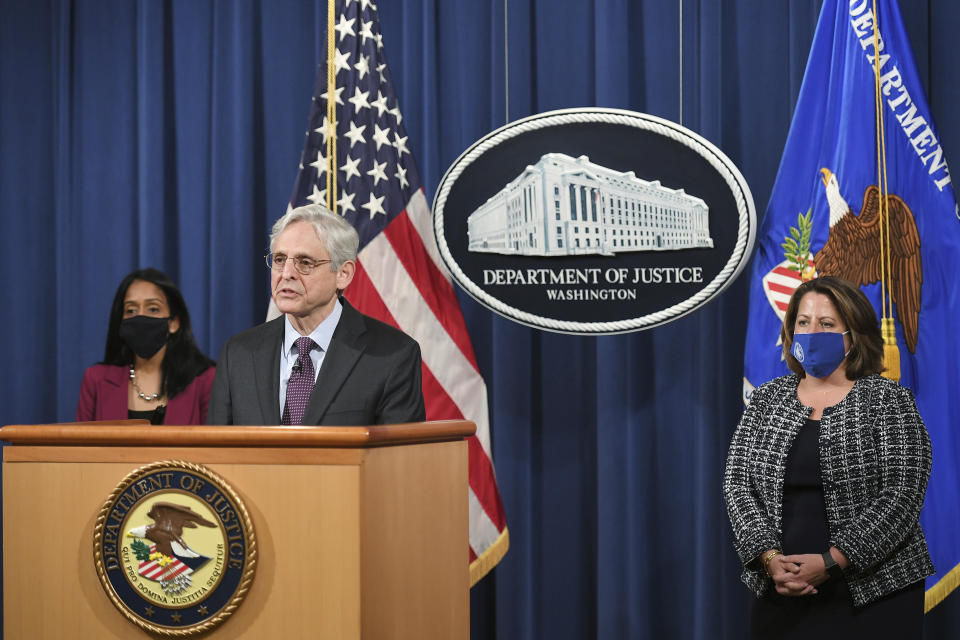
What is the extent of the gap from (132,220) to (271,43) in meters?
0.96

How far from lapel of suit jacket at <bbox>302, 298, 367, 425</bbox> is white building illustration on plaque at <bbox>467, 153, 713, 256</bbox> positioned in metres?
1.47

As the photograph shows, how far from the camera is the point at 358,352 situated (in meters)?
1.98

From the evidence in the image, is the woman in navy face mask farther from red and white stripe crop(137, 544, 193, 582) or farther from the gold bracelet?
red and white stripe crop(137, 544, 193, 582)

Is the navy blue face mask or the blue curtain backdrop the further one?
the blue curtain backdrop

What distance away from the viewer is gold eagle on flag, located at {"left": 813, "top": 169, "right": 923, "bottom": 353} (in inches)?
122

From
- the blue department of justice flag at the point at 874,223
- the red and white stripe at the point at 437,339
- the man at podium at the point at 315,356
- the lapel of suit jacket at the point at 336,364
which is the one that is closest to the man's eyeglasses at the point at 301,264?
the man at podium at the point at 315,356

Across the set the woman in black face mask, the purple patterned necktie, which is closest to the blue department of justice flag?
the purple patterned necktie

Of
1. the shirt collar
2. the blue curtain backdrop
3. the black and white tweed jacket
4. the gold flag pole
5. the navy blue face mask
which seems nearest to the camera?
the shirt collar

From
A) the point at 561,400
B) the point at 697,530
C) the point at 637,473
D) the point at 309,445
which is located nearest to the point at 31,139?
the point at 561,400

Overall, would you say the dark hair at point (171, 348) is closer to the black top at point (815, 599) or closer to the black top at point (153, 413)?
the black top at point (153, 413)

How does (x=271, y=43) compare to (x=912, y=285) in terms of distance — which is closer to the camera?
(x=912, y=285)

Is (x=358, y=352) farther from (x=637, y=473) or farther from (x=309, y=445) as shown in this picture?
(x=637, y=473)

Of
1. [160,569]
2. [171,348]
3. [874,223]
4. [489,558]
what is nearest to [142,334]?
[171,348]

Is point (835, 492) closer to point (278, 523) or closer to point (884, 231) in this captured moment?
point (884, 231)
